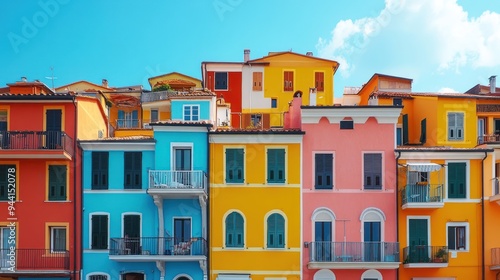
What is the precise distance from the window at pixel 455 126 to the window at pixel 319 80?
1236 cm

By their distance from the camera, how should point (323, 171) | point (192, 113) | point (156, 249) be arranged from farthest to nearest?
point (192, 113) → point (323, 171) → point (156, 249)

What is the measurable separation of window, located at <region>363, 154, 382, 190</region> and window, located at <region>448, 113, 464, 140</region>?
35.8 feet

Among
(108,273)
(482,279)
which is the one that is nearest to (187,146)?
(108,273)

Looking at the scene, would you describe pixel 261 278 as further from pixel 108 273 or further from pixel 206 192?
pixel 108 273

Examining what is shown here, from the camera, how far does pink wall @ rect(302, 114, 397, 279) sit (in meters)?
34.6

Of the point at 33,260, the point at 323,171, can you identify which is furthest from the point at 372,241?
the point at 33,260

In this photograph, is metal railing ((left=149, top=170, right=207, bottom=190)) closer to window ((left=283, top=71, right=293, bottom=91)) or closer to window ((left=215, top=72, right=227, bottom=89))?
window ((left=215, top=72, right=227, bottom=89))

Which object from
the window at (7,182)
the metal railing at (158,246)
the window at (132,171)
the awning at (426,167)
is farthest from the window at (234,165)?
the window at (7,182)

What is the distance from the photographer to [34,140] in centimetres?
3372

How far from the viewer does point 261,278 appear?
34.1 m

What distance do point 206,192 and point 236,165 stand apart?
2.08 meters

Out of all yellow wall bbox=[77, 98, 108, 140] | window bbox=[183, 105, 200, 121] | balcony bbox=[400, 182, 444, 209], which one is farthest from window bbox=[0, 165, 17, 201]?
balcony bbox=[400, 182, 444, 209]

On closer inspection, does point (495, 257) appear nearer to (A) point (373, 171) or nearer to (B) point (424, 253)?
(B) point (424, 253)

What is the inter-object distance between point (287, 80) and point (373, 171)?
1953 cm
